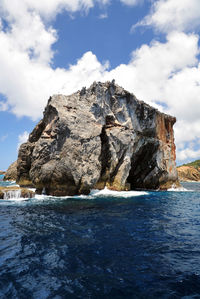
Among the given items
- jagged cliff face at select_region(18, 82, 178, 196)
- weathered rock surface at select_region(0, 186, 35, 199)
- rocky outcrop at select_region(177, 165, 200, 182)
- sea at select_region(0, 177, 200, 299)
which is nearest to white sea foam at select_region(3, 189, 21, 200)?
weathered rock surface at select_region(0, 186, 35, 199)

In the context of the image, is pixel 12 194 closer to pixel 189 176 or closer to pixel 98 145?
pixel 98 145

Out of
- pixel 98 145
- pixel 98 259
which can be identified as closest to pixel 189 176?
pixel 98 145

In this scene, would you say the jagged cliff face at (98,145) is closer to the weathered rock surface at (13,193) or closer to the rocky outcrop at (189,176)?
the weathered rock surface at (13,193)

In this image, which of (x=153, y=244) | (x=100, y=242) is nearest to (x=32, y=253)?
(x=100, y=242)

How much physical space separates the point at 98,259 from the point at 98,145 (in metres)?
22.7

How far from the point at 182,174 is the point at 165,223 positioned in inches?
4073

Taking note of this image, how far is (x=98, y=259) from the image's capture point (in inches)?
291

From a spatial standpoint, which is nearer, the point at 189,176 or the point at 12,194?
the point at 12,194

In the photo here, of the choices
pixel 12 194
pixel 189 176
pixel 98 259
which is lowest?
pixel 98 259

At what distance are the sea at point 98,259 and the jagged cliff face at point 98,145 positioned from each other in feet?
46.1

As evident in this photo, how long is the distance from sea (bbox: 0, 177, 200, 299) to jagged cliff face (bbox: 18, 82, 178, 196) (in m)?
14.0

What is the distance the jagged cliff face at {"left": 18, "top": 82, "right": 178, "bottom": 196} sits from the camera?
26.8 meters

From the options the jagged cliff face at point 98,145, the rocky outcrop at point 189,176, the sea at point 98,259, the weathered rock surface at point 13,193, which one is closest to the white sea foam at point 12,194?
the weathered rock surface at point 13,193

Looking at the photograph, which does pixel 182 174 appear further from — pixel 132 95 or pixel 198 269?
pixel 198 269
